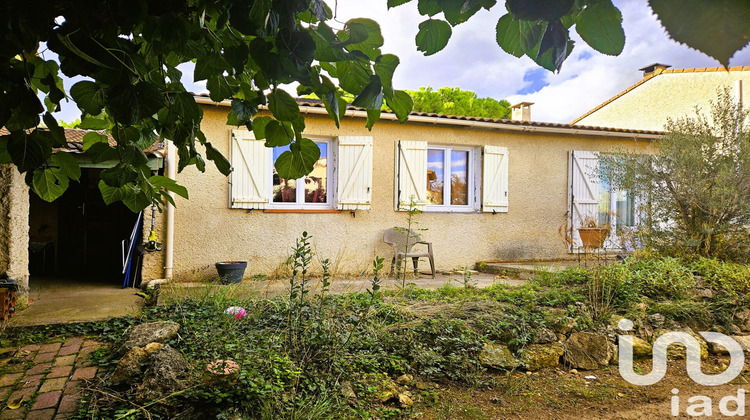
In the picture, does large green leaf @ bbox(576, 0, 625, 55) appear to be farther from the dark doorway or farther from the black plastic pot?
the dark doorway

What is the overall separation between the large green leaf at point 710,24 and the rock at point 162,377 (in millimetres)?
2731

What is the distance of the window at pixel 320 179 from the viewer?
6434 mm

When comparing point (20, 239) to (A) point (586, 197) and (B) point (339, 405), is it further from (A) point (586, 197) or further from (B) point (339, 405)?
(A) point (586, 197)

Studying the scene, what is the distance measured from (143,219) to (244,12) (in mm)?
5901

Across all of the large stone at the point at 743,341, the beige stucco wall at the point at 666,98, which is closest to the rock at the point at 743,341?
the large stone at the point at 743,341

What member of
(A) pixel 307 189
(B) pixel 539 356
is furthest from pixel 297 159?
(A) pixel 307 189

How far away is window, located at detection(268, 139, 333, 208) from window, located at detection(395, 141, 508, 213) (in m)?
1.50

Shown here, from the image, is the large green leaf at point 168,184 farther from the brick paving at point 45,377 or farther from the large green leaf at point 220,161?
the brick paving at point 45,377

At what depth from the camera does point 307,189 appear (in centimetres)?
694

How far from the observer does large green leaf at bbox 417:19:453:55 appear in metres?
0.94

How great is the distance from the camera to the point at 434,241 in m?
7.33

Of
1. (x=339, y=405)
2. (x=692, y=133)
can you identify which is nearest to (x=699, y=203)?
(x=692, y=133)

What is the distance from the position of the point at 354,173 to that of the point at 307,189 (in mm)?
770

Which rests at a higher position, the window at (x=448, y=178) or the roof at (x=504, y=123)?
the roof at (x=504, y=123)
